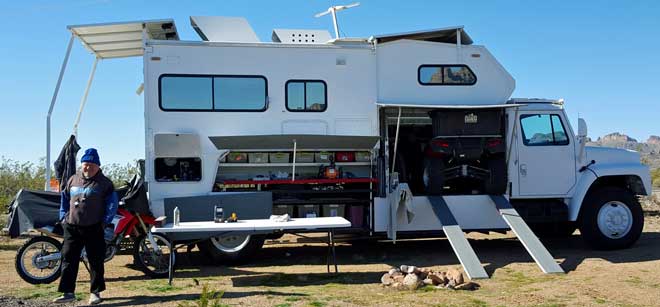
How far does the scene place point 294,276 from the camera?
8109 mm

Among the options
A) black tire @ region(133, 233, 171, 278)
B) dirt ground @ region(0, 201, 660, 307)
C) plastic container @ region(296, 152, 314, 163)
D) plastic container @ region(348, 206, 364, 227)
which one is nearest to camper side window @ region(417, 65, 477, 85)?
plastic container @ region(296, 152, 314, 163)

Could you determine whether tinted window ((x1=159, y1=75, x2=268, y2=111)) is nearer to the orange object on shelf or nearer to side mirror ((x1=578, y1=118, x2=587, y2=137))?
the orange object on shelf

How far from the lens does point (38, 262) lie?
759 centimetres

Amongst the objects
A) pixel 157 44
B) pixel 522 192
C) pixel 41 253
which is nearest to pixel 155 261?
pixel 41 253

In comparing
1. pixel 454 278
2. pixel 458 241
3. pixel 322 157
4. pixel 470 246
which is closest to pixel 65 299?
pixel 322 157

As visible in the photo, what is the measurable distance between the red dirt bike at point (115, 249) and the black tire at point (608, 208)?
6.20 metres

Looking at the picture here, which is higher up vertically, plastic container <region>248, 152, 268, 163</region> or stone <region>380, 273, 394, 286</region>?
plastic container <region>248, 152, 268, 163</region>

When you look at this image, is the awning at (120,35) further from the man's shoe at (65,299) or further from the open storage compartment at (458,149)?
the man's shoe at (65,299)

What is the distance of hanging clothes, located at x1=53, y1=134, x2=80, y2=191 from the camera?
872 centimetres

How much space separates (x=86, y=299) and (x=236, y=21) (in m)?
4.51

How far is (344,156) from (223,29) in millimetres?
2560

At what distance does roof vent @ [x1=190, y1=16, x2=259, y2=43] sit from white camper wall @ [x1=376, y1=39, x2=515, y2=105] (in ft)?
6.43

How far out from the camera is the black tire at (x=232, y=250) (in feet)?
29.1

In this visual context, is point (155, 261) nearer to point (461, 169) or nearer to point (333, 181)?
point (333, 181)
